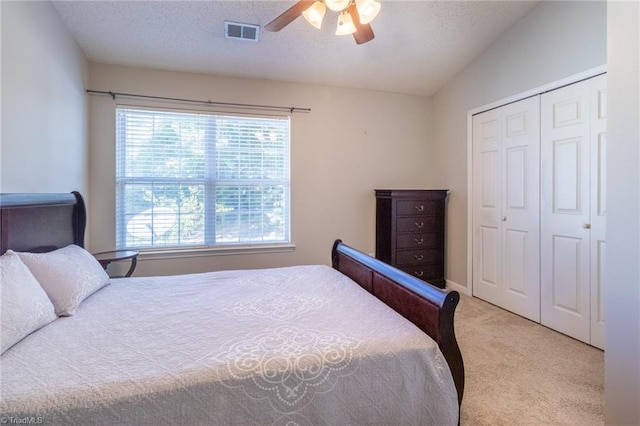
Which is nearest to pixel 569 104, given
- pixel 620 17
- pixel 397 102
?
pixel 620 17

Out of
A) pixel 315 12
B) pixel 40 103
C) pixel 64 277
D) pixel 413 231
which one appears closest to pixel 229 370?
pixel 64 277

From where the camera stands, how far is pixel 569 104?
2627 mm

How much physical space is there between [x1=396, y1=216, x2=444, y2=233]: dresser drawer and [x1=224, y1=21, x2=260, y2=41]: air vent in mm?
2389

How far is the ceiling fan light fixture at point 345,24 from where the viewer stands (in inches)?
80.0

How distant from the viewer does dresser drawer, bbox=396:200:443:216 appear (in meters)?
3.68

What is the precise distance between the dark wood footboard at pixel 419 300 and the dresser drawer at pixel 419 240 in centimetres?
156

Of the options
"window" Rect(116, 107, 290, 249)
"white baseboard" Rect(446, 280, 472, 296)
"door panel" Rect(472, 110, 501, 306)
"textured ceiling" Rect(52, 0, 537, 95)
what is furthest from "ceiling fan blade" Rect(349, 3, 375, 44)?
"white baseboard" Rect(446, 280, 472, 296)

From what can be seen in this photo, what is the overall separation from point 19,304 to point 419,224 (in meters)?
3.46

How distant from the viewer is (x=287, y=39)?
2990 millimetres

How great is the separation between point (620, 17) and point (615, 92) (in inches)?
12.7

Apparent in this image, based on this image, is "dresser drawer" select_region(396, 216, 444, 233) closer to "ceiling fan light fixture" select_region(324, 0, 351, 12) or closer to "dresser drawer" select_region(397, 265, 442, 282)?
"dresser drawer" select_region(397, 265, 442, 282)

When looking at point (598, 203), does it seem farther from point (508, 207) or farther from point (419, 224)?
point (419, 224)

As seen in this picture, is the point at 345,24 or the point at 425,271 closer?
the point at 345,24

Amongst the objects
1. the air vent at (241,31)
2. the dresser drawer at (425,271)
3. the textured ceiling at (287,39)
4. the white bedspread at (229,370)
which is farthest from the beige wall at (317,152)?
the white bedspread at (229,370)
